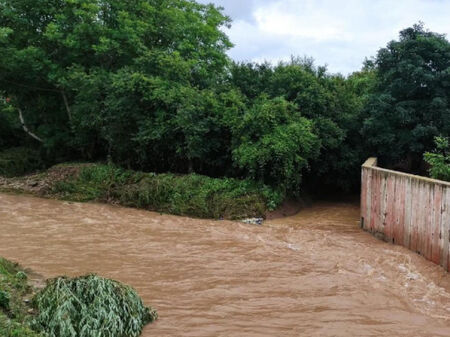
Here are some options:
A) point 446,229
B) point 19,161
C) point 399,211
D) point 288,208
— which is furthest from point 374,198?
point 19,161

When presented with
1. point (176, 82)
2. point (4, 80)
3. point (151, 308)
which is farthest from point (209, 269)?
point (4, 80)

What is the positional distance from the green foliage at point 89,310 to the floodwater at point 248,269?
0.34 metres

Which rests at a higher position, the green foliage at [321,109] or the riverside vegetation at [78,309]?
the green foliage at [321,109]

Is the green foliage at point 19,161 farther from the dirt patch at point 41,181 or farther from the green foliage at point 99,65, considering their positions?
the dirt patch at point 41,181

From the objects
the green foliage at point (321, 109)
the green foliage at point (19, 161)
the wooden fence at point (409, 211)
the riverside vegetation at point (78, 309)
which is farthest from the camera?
the green foliage at point (19, 161)

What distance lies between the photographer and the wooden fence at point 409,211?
8258 mm

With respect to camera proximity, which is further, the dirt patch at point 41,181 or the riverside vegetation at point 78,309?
the dirt patch at point 41,181

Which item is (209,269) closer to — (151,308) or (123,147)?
(151,308)

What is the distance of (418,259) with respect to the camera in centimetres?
883

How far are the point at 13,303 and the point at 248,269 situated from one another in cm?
423

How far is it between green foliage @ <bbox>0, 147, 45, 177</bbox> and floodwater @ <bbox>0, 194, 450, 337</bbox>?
796 cm

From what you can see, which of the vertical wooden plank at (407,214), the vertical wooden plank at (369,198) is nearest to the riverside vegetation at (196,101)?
the vertical wooden plank at (369,198)

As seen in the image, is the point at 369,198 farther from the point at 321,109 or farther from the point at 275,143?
the point at 321,109

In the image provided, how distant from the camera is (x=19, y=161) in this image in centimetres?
2142
